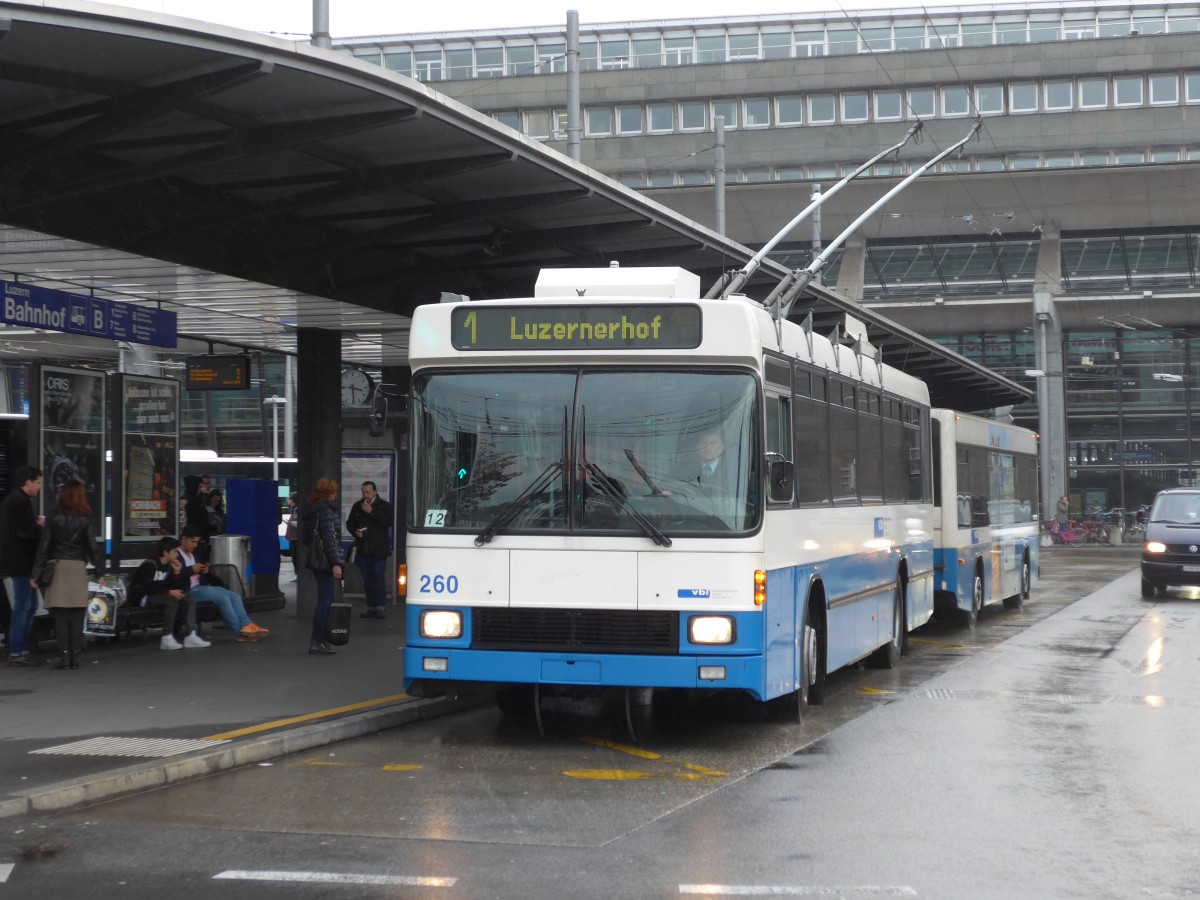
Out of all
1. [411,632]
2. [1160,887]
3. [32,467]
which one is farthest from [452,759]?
[32,467]

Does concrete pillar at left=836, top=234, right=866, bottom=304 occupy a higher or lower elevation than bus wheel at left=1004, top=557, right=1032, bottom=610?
higher

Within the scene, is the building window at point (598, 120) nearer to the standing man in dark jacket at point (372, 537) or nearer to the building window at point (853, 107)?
the building window at point (853, 107)

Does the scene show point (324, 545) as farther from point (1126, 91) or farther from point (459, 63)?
point (459, 63)

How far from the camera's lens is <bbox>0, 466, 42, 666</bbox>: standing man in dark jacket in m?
14.1

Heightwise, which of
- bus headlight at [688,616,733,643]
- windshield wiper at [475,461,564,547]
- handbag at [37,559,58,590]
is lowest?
bus headlight at [688,616,733,643]

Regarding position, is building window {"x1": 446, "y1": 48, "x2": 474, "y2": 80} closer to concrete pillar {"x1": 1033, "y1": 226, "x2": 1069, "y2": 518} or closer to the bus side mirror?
concrete pillar {"x1": 1033, "y1": 226, "x2": 1069, "y2": 518}

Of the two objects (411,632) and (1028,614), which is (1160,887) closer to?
(411,632)

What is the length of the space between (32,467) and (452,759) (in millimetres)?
7197

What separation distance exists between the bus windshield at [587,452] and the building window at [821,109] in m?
42.1

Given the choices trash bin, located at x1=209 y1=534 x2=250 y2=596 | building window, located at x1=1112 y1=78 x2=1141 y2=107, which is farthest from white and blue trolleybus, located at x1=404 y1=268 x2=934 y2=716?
building window, located at x1=1112 y1=78 x2=1141 y2=107

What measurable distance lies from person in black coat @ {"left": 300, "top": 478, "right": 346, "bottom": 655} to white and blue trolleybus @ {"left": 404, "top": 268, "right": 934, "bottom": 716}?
4.53 metres

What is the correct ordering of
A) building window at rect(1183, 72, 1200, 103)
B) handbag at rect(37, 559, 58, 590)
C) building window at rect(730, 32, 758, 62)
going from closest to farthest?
handbag at rect(37, 559, 58, 590), building window at rect(1183, 72, 1200, 103), building window at rect(730, 32, 758, 62)

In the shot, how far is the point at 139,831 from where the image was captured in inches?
296

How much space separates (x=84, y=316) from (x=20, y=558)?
2871 mm
